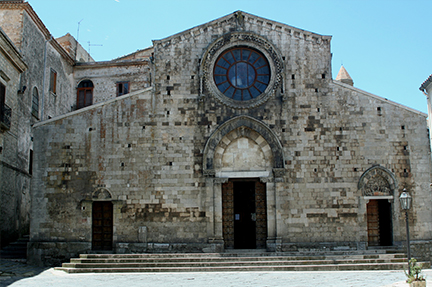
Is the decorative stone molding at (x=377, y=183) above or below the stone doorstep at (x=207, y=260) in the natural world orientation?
above


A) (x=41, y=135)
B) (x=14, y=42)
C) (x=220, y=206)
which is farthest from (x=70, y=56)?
A: (x=220, y=206)

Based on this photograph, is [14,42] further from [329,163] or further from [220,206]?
[329,163]

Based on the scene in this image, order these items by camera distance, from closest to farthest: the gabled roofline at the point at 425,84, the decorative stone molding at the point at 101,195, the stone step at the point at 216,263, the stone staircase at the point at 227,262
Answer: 1. the stone staircase at the point at 227,262
2. the stone step at the point at 216,263
3. the decorative stone molding at the point at 101,195
4. the gabled roofline at the point at 425,84

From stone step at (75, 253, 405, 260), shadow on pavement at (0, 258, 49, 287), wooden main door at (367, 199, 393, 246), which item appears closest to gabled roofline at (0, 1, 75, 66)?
shadow on pavement at (0, 258, 49, 287)

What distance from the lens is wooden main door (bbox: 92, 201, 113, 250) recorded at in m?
17.8

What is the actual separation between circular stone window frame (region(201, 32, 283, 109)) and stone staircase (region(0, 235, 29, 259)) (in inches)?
404

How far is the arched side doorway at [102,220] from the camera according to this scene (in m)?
17.8

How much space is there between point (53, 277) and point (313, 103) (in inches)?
459

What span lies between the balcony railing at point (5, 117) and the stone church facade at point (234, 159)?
1.49 meters

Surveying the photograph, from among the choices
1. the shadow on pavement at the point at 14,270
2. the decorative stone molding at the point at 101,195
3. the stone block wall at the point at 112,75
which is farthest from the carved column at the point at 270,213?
the stone block wall at the point at 112,75

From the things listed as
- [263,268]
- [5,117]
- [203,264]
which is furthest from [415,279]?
[5,117]

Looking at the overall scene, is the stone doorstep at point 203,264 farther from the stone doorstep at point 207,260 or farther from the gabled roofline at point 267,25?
the gabled roofline at point 267,25

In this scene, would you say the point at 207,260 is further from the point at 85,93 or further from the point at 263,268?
the point at 85,93

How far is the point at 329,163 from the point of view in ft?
58.9
